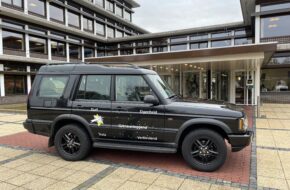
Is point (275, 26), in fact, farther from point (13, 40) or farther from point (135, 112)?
point (13, 40)

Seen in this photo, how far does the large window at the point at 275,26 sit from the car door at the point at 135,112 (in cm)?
1616

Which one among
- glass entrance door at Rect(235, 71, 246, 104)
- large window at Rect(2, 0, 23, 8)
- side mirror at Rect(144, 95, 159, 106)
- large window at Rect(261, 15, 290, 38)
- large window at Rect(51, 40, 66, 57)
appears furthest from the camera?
large window at Rect(51, 40, 66, 57)

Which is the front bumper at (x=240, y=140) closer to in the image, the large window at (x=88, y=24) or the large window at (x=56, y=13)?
the large window at (x=56, y=13)

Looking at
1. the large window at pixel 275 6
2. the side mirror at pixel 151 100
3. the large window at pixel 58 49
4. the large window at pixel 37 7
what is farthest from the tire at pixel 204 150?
the large window at pixel 37 7

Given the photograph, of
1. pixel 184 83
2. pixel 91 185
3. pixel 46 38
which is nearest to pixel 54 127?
pixel 91 185

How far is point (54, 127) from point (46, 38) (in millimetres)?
23171

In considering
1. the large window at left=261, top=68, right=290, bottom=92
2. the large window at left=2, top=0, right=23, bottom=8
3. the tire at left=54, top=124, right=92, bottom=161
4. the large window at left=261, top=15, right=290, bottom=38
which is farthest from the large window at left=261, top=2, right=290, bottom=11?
the large window at left=2, top=0, right=23, bottom=8

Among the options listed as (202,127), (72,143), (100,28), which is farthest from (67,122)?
(100,28)

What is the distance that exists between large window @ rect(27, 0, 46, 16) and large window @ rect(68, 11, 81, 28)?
13.3ft

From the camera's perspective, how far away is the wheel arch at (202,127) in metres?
4.07

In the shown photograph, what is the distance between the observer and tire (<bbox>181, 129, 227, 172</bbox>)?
162 inches

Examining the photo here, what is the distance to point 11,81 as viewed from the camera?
21125 millimetres

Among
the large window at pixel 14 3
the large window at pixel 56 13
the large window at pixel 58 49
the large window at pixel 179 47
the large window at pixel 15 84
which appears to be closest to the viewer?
the large window at pixel 15 84

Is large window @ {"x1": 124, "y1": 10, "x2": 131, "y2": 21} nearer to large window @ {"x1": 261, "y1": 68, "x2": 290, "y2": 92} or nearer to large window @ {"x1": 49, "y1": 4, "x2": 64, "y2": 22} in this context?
large window @ {"x1": 49, "y1": 4, "x2": 64, "y2": 22}
